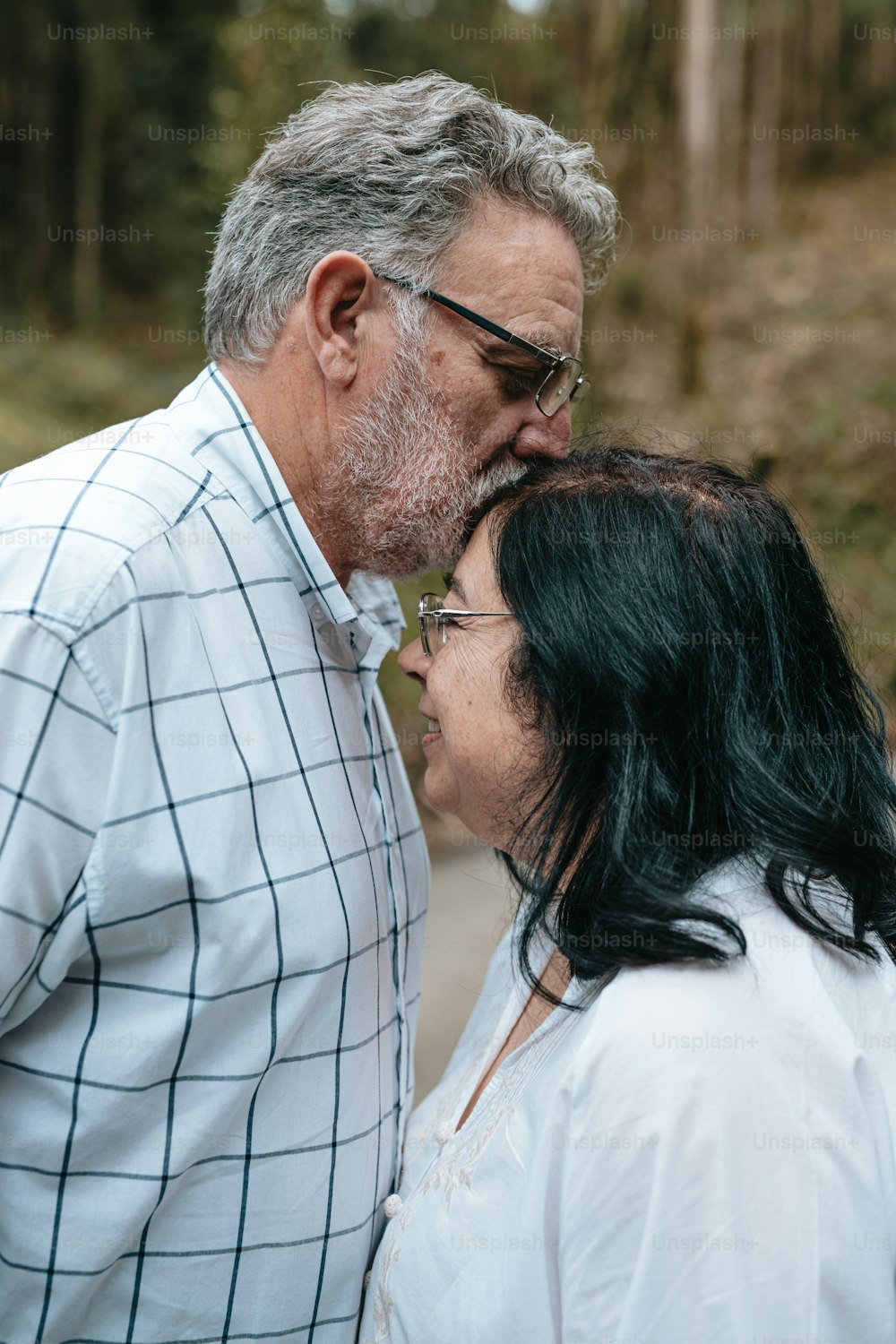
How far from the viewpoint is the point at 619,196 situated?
9539 mm

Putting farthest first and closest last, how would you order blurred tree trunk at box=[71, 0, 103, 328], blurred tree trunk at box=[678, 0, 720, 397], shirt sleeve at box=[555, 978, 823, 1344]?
1. blurred tree trunk at box=[71, 0, 103, 328]
2. blurred tree trunk at box=[678, 0, 720, 397]
3. shirt sleeve at box=[555, 978, 823, 1344]

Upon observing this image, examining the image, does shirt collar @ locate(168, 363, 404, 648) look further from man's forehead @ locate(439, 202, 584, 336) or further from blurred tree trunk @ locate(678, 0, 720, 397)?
blurred tree trunk @ locate(678, 0, 720, 397)

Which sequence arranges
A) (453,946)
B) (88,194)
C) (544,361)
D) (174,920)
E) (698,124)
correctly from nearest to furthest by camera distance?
(174,920), (544,361), (453,946), (698,124), (88,194)

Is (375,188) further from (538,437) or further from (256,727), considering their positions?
(256,727)

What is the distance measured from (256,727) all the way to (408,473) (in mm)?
522

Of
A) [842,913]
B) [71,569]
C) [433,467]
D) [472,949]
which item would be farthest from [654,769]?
[472,949]

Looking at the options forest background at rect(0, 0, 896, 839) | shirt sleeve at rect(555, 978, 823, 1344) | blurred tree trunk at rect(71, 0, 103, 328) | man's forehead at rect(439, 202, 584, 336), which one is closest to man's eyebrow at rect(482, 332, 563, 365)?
man's forehead at rect(439, 202, 584, 336)

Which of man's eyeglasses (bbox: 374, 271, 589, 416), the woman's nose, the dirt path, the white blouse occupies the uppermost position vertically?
man's eyeglasses (bbox: 374, 271, 589, 416)

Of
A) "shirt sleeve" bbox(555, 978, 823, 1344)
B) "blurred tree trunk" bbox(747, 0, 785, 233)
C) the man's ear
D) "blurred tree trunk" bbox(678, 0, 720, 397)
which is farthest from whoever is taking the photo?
"blurred tree trunk" bbox(747, 0, 785, 233)

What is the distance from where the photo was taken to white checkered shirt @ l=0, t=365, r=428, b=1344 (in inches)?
53.6

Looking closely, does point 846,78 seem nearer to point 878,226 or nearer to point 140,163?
point 878,226

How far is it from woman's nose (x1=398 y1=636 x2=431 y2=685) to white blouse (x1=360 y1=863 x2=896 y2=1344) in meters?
0.60

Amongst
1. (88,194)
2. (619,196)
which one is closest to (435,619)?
(619,196)

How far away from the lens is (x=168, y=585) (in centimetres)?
146
